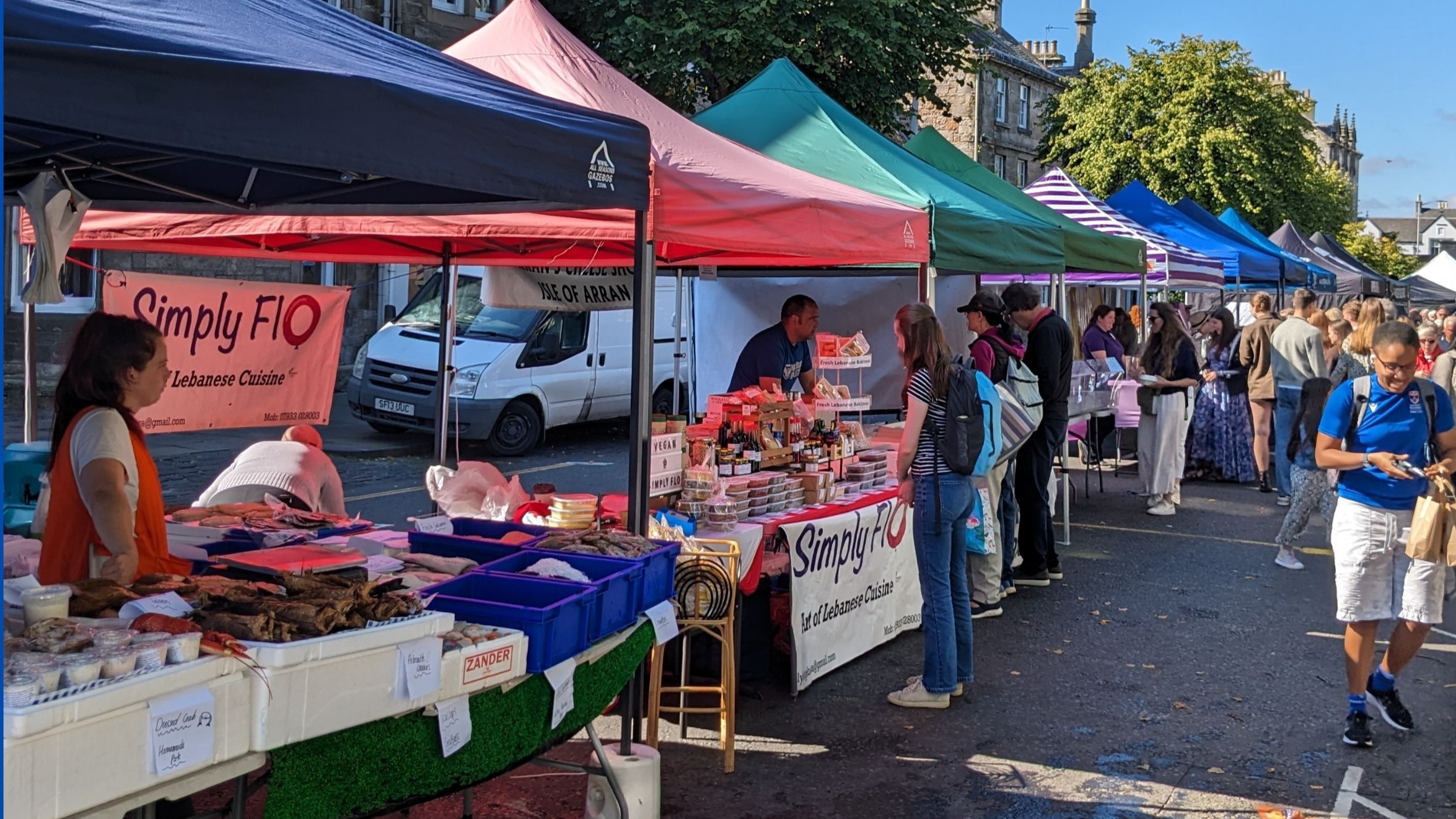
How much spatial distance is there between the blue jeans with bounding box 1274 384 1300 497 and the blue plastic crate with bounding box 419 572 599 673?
841 centimetres

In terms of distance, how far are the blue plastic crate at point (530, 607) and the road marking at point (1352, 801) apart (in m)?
3.01

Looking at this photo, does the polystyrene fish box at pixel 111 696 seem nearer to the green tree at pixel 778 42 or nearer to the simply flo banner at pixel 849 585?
the simply flo banner at pixel 849 585

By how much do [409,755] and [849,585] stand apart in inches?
145

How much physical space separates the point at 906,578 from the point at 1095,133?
34.6m

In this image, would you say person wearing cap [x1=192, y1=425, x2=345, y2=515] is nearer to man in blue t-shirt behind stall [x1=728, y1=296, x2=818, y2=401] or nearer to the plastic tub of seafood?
the plastic tub of seafood

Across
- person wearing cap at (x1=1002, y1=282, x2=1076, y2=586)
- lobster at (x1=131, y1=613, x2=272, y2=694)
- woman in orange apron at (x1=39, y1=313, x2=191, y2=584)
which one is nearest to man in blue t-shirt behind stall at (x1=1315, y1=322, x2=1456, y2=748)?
person wearing cap at (x1=1002, y1=282, x2=1076, y2=586)

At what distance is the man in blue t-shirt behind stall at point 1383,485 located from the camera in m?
5.34

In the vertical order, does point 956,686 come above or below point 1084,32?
below

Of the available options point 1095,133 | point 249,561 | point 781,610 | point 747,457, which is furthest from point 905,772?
point 1095,133

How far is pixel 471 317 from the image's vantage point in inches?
598

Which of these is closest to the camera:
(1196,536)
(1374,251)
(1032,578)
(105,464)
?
(105,464)

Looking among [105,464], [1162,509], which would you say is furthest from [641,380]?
[1162,509]

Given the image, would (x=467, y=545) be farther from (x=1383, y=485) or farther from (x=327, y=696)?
(x=1383, y=485)

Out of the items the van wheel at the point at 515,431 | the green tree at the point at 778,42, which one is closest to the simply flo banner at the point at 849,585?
the van wheel at the point at 515,431
